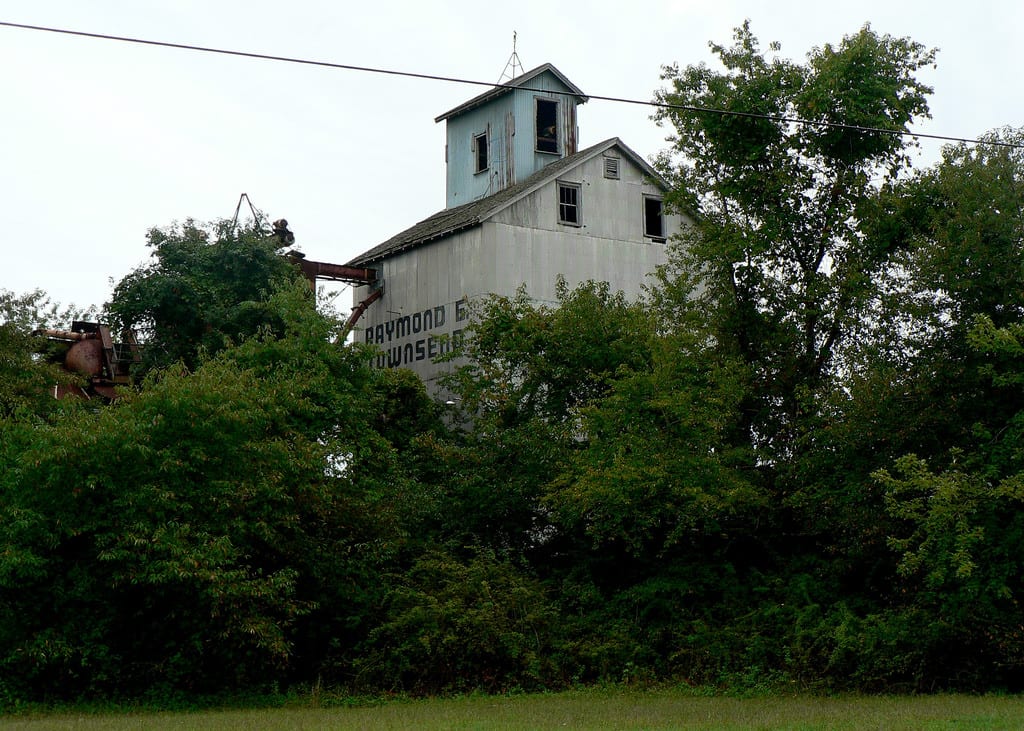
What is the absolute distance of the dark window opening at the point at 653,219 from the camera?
43.5m

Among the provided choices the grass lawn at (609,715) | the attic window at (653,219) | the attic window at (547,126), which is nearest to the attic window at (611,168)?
the attic window at (653,219)

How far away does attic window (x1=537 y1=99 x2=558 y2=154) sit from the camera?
45250 millimetres

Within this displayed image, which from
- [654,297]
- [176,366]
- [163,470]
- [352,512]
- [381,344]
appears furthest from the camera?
[381,344]

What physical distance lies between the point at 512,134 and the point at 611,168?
4.09 meters

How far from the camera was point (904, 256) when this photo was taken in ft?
103

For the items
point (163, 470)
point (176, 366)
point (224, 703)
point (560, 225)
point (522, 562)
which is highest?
point (560, 225)

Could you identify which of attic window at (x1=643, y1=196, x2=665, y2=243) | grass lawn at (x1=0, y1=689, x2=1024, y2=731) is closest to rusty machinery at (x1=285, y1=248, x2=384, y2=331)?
attic window at (x1=643, y1=196, x2=665, y2=243)

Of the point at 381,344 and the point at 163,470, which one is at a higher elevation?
the point at 381,344

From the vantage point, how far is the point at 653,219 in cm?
4375

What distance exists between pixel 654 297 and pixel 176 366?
43.1 feet

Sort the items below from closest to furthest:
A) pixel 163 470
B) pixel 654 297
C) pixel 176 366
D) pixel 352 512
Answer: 1. pixel 163 470
2. pixel 176 366
3. pixel 352 512
4. pixel 654 297

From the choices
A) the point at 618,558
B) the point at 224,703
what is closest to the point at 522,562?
the point at 618,558

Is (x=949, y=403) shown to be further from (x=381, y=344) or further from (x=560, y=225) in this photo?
(x=381, y=344)

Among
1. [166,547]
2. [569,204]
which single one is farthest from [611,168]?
[166,547]
